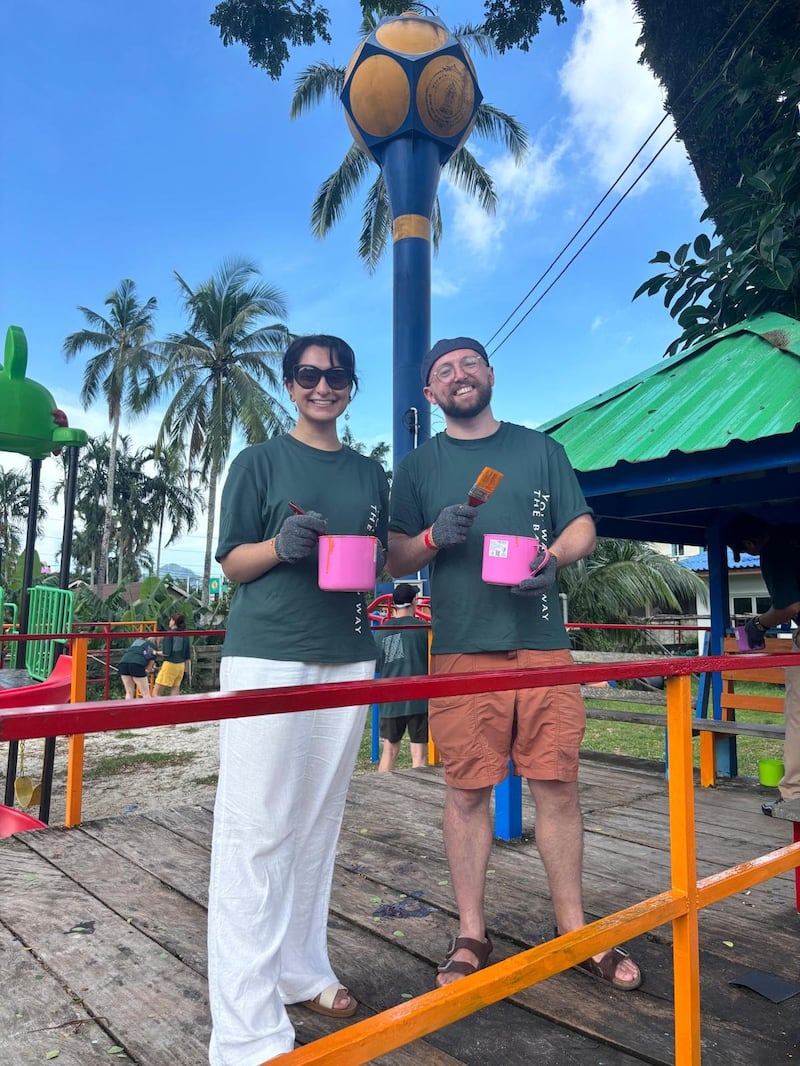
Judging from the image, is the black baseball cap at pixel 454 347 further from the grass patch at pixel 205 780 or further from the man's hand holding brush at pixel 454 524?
the grass patch at pixel 205 780

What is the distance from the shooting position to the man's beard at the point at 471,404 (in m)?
2.36

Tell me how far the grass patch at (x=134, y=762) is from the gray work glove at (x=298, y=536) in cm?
775

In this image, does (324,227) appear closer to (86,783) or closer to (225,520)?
(86,783)

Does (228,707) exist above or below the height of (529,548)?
below

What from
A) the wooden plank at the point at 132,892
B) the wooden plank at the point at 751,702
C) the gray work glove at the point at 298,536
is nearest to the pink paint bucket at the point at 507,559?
the gray work glove at the point at 298,536

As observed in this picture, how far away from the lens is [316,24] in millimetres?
9062

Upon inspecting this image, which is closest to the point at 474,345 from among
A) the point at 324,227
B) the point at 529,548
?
the point at 529,548

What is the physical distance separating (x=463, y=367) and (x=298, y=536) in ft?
2.98

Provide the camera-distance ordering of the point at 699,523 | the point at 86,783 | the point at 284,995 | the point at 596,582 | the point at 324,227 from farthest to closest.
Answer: the point at 324,227, the point at 596,582, the point at 86,783, the point at 699,523, the point at 284,995

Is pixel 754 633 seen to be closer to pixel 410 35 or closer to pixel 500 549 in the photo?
pixel 500 549

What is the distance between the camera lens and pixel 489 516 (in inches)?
90.5

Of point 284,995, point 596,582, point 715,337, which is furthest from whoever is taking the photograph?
point 596,582

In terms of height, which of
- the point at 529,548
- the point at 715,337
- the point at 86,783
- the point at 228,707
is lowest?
the point at 86,783

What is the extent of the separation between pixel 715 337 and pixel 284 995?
3.88m
